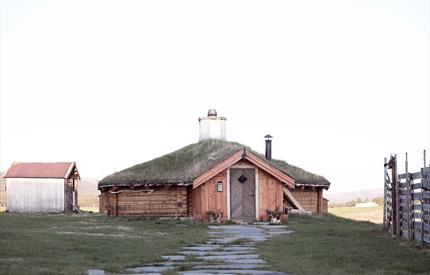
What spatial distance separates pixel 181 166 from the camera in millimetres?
34719

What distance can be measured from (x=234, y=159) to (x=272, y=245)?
12281 mm

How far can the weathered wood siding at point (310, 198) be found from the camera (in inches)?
1562

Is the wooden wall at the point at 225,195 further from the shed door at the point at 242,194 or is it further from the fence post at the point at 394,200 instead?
the fence post at the point at 394,200

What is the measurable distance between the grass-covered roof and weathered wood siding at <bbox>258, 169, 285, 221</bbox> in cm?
142

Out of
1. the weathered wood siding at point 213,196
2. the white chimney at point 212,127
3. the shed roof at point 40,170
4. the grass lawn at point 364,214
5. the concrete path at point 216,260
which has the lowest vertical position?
the grass lawn at point 364,214

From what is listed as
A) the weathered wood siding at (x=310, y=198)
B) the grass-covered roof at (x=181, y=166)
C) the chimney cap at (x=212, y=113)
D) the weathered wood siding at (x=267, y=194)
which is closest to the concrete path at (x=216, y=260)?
the weathered wood siding at (x=267, y=194)

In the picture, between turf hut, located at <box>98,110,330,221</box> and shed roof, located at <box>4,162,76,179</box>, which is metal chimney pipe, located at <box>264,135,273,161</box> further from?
shed roof, located at <box>4,162,76,179</box>

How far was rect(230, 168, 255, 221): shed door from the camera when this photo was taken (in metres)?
31.5

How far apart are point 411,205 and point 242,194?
14900mm

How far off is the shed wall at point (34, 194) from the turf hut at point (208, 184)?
18.1 m

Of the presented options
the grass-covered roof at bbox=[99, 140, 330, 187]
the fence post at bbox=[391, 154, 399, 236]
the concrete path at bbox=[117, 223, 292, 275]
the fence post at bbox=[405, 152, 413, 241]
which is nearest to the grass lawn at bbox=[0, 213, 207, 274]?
the concrete path at bbox=[117, 223, 292, 275]

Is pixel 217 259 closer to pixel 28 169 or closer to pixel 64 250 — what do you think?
pixel 64 250

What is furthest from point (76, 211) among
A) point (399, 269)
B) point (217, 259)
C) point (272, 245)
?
point (399, 269)

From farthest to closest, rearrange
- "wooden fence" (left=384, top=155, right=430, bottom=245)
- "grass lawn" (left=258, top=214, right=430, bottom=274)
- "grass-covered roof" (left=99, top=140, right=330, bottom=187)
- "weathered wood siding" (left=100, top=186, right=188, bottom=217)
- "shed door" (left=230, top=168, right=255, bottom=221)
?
"weathered wood siding" (left=100, top=186, right=188, bottom=217) < "grass-covered roof" (left=99, top=140, right=330, bottom=187) < "shed door" (left=230, top=168, right=255, bottom=221) < "wooden fence" (left=384, top=155, right=430, bottom=245) < "grass lawn" (left=258, top=214, right=430, bottom=274)
